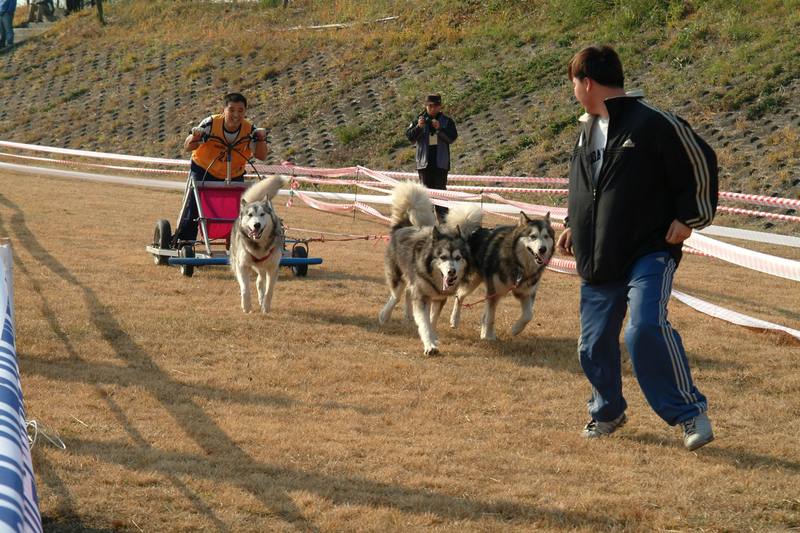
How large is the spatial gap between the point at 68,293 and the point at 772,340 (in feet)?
19.3

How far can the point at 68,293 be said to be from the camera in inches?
339

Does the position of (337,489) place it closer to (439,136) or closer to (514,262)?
(514,262)

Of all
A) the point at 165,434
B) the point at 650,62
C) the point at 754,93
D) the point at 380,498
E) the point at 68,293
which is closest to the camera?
the point at 380,498

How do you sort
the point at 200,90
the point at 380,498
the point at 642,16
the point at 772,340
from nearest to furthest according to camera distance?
the point at 380,498, the point at 772,340, the point at 642,16, the point at 200,90

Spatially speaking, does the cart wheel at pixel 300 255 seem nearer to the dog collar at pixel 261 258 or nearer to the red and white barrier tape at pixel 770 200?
the dog collar at pixel 261 258

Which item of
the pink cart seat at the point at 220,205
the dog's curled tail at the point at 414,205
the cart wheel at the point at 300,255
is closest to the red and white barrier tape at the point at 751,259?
the dog's curled tail at the point at 414,205

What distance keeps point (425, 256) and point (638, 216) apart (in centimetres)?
304

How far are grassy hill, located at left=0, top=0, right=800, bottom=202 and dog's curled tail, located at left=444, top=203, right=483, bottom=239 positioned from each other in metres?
10.4

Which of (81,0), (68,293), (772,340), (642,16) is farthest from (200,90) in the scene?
(772,340)

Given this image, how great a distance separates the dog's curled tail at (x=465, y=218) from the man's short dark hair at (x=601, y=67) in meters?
3.17

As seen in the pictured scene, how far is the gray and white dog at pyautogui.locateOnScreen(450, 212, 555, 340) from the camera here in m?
7.52

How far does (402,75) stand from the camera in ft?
95.2

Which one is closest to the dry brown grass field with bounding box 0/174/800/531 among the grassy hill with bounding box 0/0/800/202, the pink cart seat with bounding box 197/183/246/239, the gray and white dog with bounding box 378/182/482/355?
the gray and white dog with bounding box 378/182/482/355

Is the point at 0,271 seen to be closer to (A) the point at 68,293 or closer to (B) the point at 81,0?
(A) the point at 68,293
